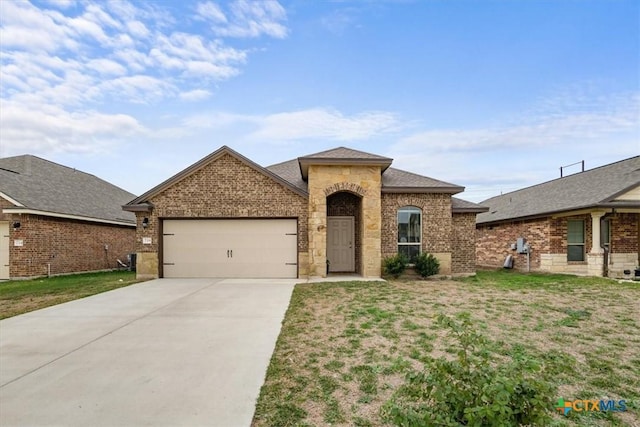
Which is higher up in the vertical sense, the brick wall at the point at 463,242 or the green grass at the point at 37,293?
the brick wall at the point at 463,242

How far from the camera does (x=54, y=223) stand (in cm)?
1459

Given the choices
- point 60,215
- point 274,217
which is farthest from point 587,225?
point 60,215

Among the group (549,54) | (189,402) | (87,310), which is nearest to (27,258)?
(87,310)

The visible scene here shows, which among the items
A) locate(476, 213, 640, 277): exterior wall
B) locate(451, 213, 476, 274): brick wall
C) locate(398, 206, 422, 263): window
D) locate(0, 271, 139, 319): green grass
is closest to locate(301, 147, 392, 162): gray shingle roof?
locate(398, 206, 422, 263): window

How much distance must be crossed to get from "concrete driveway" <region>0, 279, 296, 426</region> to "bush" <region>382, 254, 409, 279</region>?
5.28m

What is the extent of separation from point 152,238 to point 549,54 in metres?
16.7

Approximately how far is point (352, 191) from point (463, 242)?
5.13m

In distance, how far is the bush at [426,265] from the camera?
1238 centimetres

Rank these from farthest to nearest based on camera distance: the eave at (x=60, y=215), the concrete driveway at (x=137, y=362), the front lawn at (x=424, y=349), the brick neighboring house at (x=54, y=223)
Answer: the brick neighboring house at (x=54, y=223) → the eave at (x=60, y=215) → the concrete driveway at (x=137, y=362) → the front lawn at (x=424, y=349)

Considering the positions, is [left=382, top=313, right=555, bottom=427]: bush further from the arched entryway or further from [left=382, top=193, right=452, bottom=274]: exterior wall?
Result: the arched entryway

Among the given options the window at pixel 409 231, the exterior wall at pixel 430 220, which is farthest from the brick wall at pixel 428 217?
the window at pixel 409 231

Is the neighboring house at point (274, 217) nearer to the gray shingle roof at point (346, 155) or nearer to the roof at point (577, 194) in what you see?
the gray shingle roof at point (346, 155)

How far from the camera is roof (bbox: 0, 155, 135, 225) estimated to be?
1402 centimetres

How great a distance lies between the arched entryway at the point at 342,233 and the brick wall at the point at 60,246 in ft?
38.5
